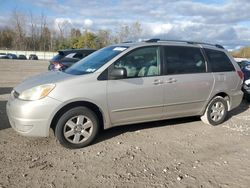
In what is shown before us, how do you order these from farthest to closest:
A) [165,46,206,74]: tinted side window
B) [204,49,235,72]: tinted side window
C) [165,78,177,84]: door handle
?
[204,49,235,72]: tinted side window, [165,46,206,74]: tinted side window, [165,78,177,84]: door handle

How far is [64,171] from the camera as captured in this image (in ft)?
12.7

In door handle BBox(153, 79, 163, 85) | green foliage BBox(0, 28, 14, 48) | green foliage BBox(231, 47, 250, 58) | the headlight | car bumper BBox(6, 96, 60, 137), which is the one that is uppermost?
green foliage BBox(0, 28, 14, 48)

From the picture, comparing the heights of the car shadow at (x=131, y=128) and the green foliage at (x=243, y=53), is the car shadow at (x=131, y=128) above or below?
below

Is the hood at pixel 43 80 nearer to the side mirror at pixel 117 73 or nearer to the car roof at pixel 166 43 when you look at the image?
the side mirror at pixel 117 73

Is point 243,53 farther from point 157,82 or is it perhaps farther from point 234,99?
point 157,82

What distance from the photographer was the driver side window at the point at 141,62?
5.08 meters

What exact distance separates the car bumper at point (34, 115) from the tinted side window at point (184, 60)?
237cm

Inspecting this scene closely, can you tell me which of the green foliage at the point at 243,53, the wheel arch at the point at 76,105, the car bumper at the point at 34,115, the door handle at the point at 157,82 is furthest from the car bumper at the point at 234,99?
the green foliage at the point at 243,53

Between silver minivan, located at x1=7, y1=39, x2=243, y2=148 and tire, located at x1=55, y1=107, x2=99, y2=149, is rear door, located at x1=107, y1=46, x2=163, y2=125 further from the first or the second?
tire, located at x1=55, y1=107, x2=99, y2=149

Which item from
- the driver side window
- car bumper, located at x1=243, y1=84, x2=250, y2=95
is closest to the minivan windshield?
the driver side window

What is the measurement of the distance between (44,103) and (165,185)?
7.13 ft

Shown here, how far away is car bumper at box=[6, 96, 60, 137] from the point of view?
4328 millimetres

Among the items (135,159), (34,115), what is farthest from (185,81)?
(34,115)

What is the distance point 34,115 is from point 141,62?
2.14 meters
